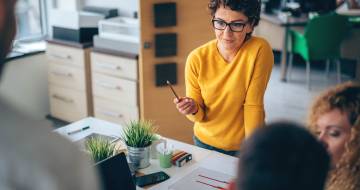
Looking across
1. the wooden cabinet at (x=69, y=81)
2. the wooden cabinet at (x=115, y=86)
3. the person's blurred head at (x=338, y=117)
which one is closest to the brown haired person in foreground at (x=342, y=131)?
the person's blurred head at (x=338, y=117)

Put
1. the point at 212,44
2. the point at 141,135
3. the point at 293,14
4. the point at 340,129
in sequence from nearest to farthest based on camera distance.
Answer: the point at 340,129
the point at 141,135
the point at 212,44
the point at 293,14

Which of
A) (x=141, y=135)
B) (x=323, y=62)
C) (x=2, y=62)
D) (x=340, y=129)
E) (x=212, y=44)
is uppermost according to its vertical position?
(x=2, y=62)

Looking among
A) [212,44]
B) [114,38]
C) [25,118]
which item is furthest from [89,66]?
[25,118]

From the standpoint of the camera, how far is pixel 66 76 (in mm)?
4066

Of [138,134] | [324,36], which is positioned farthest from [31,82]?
[324,36]

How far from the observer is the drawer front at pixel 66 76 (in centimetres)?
396

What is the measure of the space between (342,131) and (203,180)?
672 mm

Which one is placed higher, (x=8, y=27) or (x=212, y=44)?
(x=8, y=27)

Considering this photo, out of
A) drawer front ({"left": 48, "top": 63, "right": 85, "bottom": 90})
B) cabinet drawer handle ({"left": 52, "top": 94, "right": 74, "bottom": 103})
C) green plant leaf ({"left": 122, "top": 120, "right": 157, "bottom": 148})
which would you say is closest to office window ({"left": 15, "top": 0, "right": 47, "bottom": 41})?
drawer front ({"left": 48, "top": 63, "right": 85, "bottom": 90})

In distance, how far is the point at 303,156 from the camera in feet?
1.89

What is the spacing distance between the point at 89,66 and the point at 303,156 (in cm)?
351

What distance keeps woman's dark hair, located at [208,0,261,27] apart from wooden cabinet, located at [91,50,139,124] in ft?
5.24

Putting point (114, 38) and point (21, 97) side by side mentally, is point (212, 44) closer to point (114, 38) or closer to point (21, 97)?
point (114, 38)

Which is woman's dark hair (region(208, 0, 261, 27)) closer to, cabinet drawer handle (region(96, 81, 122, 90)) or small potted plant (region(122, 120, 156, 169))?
small potted plant (region(122, 120, 156, 169))
